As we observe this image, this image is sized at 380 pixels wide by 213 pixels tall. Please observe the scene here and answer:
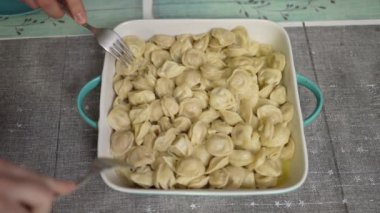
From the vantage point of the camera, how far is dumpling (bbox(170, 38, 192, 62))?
0.66m

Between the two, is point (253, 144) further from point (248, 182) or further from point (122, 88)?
point (122, 88)

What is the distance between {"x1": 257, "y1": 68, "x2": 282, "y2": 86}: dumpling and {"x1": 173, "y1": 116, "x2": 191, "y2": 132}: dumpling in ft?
0.46

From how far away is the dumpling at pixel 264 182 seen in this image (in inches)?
22.0

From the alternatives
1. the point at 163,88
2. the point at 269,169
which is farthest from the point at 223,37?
the point at 269,169

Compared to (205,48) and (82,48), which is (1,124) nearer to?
(82,48)

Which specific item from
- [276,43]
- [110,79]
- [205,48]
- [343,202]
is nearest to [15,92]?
[110,79]

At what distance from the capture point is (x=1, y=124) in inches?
26.0

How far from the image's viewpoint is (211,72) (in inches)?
25.0

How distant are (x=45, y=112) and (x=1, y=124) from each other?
0.07 meters

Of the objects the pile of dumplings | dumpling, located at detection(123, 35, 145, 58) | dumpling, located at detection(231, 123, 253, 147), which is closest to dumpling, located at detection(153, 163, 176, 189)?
the pile of dumplings

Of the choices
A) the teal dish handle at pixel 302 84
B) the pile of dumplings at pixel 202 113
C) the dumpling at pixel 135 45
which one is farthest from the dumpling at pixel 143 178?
the dumpling at pixel 135 45

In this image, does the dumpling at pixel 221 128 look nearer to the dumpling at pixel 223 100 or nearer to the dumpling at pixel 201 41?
the dumpling at pixel 223 100

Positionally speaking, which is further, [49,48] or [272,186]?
[49,48]

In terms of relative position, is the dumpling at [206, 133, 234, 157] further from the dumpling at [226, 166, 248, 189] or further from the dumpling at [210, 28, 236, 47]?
the dumpling at [210, 28, 236, 47]
